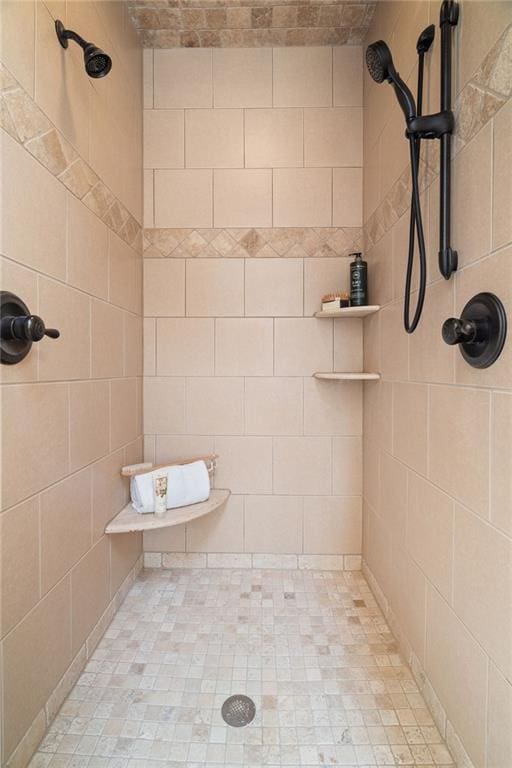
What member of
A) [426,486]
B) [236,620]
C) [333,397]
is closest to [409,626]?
[426,486]

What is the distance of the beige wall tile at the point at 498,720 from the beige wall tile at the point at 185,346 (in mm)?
1346

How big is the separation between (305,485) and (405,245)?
3.61ft

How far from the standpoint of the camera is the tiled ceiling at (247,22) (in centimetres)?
139

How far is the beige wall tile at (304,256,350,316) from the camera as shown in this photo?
5.28ft

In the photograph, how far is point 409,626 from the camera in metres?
1.10

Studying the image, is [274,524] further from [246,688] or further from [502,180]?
[502,180]

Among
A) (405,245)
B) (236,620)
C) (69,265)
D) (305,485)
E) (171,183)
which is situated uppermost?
(171,183)

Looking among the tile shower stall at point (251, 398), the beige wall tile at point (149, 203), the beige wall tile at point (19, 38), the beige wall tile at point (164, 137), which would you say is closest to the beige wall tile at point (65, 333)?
the tile shower stall at point (251, 398)

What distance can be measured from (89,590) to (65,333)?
2.79ft

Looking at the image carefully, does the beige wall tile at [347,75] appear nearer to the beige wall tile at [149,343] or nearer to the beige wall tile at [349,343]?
Result: the beige wall tile at [349,343]

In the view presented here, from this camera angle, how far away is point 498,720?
69 centimetres

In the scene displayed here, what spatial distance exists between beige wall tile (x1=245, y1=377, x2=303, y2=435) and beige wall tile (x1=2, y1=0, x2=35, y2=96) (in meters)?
1.21

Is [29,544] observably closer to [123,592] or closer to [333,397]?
[123,592]

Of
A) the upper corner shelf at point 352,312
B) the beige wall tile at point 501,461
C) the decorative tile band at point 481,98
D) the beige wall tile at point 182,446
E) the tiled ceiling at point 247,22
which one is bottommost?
the beige wall tile at point 182,446
